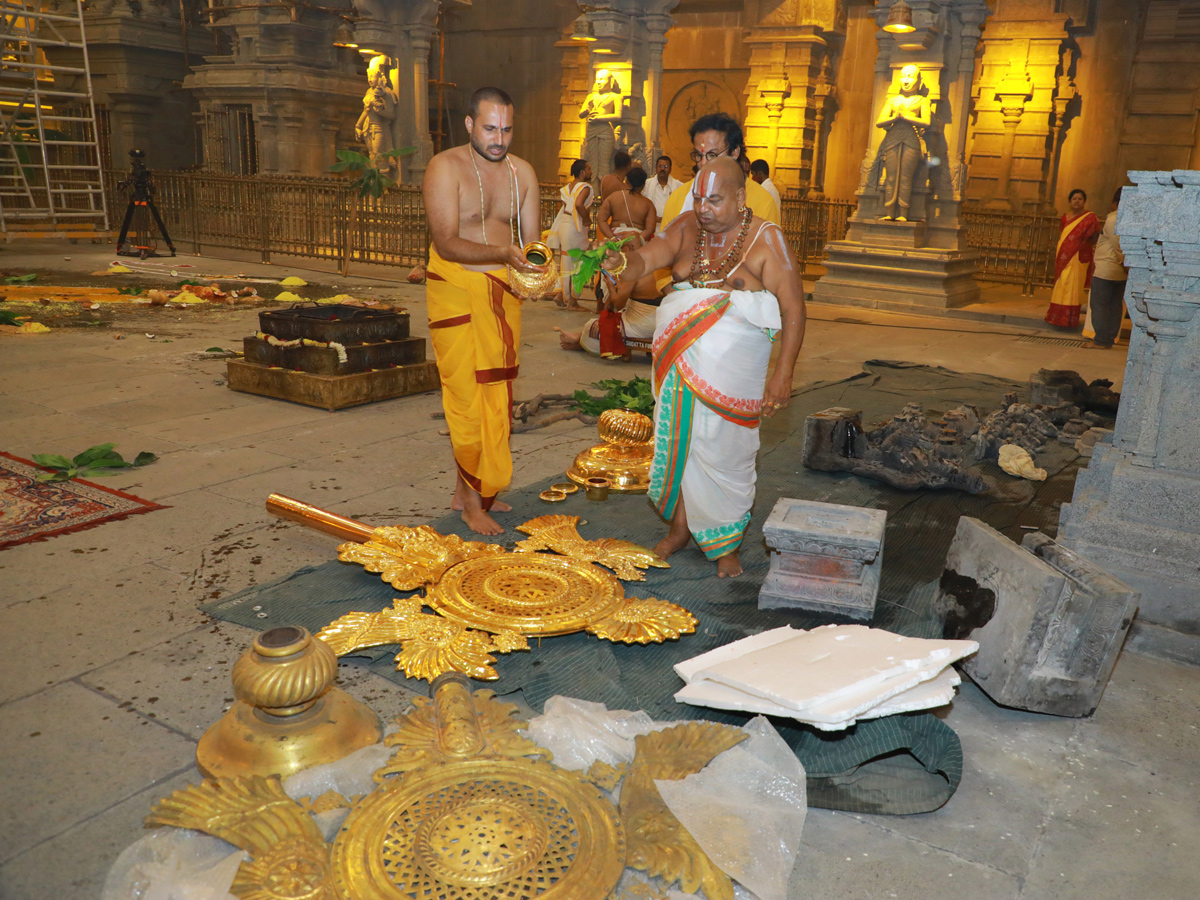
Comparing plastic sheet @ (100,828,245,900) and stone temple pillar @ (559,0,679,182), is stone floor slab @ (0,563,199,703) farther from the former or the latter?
stone temple pillar @ (559,0,679,182)

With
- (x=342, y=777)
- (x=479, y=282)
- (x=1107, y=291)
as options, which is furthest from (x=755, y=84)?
(x=342, y=777)

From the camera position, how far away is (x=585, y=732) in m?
2.43

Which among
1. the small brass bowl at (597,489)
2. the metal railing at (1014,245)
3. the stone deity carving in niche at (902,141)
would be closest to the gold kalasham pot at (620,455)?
the small brass bowl at (597,489)

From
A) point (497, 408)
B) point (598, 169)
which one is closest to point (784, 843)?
point (497, 408)

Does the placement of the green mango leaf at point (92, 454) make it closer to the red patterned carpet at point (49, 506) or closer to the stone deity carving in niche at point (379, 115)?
the red patterned carpet at point (49, 506)

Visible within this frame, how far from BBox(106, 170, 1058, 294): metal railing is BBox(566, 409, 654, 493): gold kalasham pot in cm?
833

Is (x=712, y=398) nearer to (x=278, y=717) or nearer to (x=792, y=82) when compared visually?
(x=278, y=717)

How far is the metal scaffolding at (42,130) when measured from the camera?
1420 cm

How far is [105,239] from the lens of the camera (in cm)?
1517

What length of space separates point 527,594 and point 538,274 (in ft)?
4.30

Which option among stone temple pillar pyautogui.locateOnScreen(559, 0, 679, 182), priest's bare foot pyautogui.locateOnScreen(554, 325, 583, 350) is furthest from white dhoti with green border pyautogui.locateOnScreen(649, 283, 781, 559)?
stone temple pillar pyautogui.locateOnScreen(559, 0, 679, 182)

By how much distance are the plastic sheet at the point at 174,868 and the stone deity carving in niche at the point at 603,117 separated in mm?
13227

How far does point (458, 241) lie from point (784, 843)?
2.59m

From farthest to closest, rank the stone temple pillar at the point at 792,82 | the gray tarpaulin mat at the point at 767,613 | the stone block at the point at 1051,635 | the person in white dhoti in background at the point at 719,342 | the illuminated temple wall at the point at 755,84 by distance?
the stone temple pillar at the point at 792,82
the illuminated temple wall at the point at 755,84
the person in white dhoti in background at the point at 719,342
the stone block at the point at 1051,635
the gray tarpaulin mat at the point at 767,613
